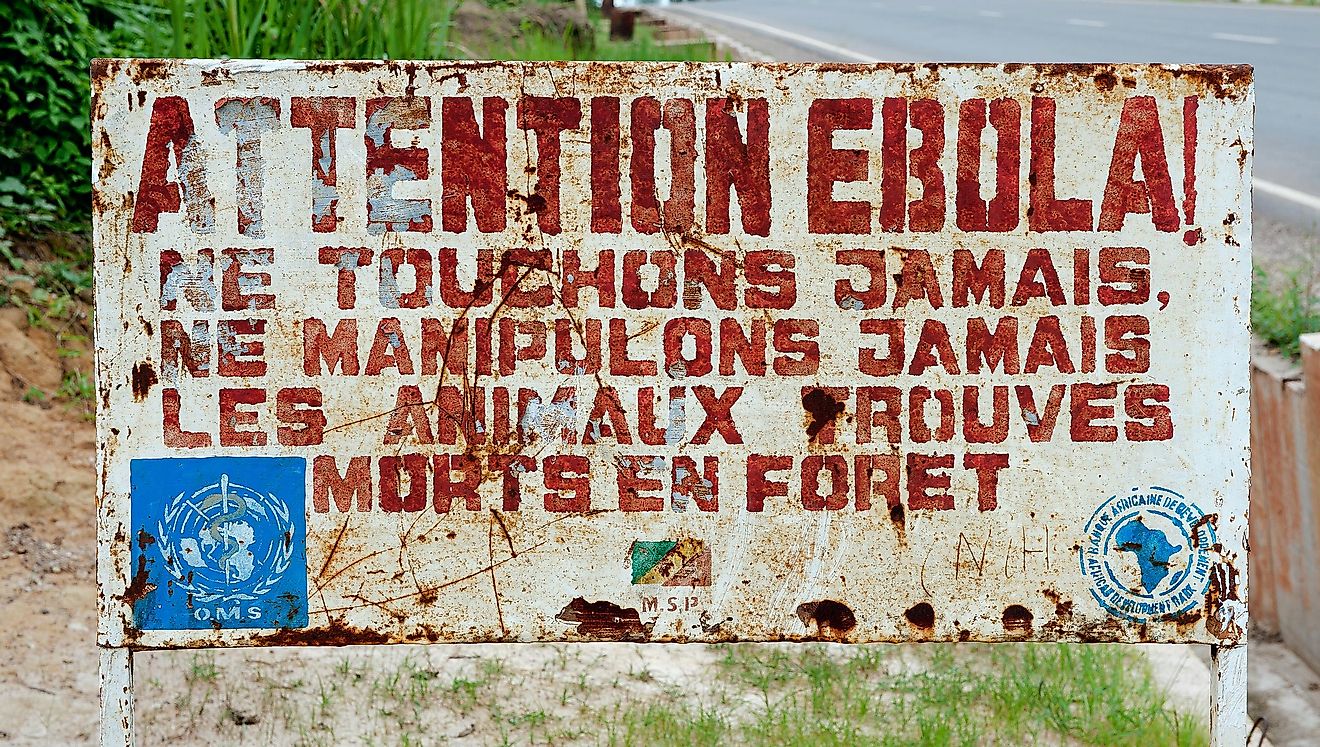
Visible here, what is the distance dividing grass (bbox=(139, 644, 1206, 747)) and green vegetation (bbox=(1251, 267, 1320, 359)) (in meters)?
1.54

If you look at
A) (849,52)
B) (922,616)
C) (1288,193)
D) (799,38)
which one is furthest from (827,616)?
(799,38)

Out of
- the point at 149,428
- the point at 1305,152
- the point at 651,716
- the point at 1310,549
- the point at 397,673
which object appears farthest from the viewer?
the point at 1305,152

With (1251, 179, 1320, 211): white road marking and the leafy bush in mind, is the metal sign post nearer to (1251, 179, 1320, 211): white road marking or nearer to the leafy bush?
the leafy bush

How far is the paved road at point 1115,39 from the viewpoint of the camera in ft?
27.7

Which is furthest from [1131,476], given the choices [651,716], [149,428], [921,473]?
[149,428]

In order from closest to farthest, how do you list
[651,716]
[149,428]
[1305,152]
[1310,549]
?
1. [149,428]
2. [651,716]
3. [1310,549]
4. [1305,152]

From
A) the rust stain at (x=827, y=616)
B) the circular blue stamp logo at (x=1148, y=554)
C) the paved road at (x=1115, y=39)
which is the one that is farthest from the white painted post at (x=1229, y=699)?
the paved road at (x=1115, y=39)

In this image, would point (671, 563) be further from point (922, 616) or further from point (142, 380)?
point (142, 380)

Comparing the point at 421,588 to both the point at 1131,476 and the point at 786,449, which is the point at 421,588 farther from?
the point at 1131,476

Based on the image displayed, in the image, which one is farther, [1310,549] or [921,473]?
[1310,549]

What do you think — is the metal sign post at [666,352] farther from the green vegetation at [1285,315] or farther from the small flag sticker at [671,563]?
the green vegetation at [1285,315]

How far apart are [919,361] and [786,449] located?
0.29 metres

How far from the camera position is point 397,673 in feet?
12.0

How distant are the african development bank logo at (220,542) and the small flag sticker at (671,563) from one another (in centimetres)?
61
